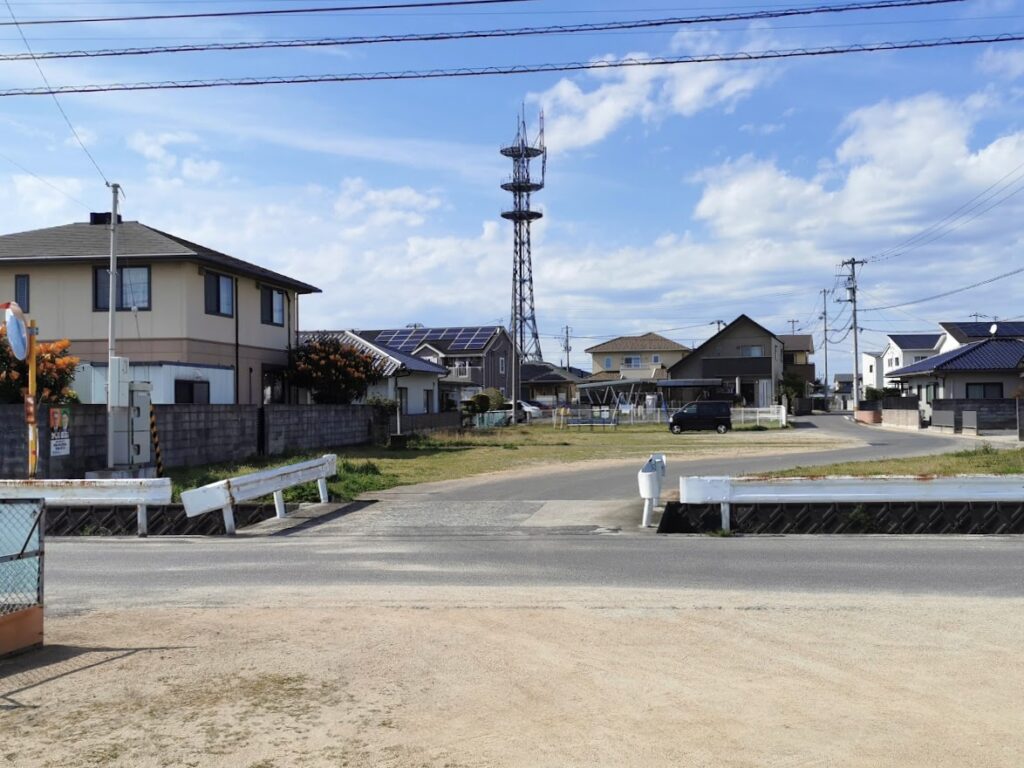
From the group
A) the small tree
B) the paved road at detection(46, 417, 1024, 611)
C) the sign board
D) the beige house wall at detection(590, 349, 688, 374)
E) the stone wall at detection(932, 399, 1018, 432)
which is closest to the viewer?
the paved road at detection(46, 417, 1024, 611)

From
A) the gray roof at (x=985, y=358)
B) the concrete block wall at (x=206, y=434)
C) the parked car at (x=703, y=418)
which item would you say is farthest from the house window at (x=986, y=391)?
the concrete block wall at (x=206, y=434)

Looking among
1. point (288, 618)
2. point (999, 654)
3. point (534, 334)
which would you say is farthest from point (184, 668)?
point (534, 334)

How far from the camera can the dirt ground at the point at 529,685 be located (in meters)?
5.09

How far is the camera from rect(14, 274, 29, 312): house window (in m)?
29.3

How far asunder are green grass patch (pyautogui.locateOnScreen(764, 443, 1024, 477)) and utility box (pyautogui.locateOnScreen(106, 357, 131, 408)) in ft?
42.9

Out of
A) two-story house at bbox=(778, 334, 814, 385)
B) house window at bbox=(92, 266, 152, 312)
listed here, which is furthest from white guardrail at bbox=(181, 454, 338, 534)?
two-story house at bbox=(778, 334, 814, 385)

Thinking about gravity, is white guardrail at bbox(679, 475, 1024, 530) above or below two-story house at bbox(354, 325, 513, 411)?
below

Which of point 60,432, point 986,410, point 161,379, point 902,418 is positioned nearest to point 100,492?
point 60,432

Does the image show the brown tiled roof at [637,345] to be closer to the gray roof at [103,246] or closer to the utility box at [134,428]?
the gray roof at [103,246]

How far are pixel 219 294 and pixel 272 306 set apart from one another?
370 centimetres

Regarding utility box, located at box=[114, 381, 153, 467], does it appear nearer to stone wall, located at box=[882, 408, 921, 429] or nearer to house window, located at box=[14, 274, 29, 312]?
house window, located at box=[14, 274, 29, 312]

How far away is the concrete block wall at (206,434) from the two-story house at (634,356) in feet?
221

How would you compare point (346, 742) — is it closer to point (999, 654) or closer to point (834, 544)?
point (999, 654)

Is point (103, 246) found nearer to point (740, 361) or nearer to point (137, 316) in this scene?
point (137, 316)
